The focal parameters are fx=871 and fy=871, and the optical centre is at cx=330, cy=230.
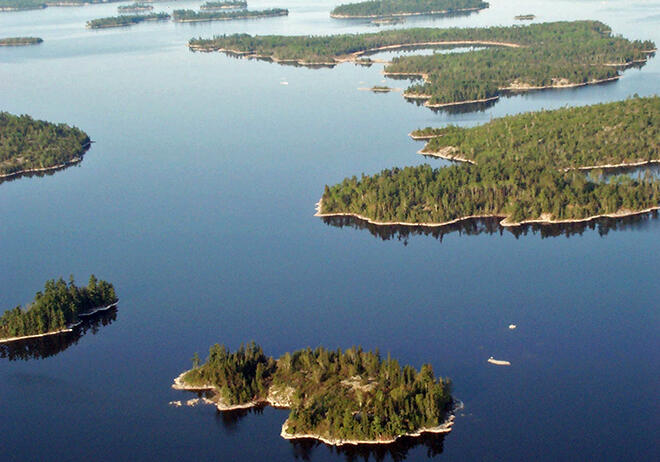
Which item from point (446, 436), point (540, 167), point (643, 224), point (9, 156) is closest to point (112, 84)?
point (9, 156)

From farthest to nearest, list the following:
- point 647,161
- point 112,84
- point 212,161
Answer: point 112,84 → point 212,161 → point 647,161

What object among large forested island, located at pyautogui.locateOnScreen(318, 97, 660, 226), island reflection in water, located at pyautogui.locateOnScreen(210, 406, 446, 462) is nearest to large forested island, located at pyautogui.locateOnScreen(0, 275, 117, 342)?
island reflection in water, located at pyautogui.locateOnScreen(210, 406, 446, 462)

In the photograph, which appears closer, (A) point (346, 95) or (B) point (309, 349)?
(B) point (309, 349)

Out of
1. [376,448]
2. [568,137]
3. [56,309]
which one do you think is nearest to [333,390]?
[376,448]

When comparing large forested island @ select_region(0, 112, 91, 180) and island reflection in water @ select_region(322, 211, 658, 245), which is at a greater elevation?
large forested island @ select_region(0, 112, 91, 180)

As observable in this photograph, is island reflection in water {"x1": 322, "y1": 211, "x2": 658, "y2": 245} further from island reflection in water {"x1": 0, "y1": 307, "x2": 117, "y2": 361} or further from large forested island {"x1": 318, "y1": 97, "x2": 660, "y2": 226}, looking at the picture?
island reflection in water {"x1": 0, "y1": 307, "x2": 117, "y2": 361}

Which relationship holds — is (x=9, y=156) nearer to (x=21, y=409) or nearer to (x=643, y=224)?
(x=21, y=409)
